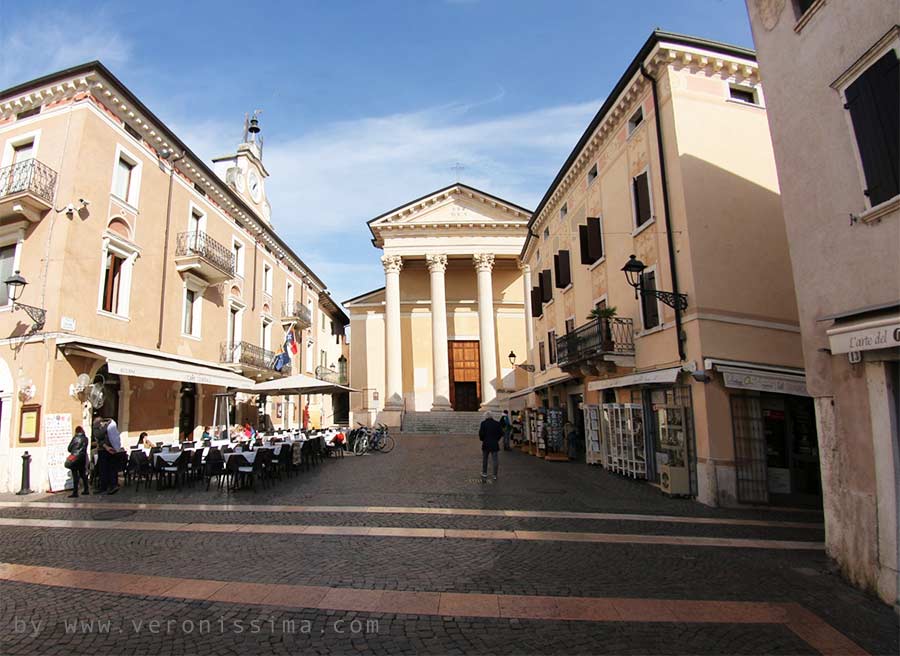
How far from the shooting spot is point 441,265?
34.5 m

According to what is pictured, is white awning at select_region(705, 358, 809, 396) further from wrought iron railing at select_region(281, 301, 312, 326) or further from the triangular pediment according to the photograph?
the triangular pediment

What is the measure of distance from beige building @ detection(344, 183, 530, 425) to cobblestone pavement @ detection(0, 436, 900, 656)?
23.2 meters

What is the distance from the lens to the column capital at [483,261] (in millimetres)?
34312

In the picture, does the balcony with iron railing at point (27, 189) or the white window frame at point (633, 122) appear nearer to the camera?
the white window frame at point (633, 122)

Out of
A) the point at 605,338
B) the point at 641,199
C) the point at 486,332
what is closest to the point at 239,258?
the point at 486,332

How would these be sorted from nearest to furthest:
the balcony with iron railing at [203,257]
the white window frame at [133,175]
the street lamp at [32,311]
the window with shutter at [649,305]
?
1. the window with shutter at [649,305]
2. the street lamp at [32,311]
3. the white window frame at [133,175]
4. the balcony with iron railing at [203,257]

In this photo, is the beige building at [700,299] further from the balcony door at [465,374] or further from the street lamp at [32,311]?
the balcony door at [465,374]

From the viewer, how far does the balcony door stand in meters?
36.4

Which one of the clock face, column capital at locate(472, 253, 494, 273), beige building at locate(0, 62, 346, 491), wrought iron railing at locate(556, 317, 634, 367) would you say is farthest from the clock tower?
wrought iron railing at locate(556, 317, 634, 367)

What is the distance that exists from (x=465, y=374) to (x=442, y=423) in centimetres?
786

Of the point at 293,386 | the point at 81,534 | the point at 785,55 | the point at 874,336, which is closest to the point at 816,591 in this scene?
the point at 874,336

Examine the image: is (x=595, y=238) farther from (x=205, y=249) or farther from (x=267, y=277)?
(x=267, y=277)

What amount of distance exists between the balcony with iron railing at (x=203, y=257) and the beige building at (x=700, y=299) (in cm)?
1436

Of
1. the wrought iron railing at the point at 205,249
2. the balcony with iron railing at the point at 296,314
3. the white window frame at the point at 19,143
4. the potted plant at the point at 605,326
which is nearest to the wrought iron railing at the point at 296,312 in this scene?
the balcony with iron railing at the point at 296,314
